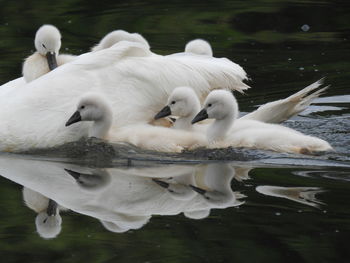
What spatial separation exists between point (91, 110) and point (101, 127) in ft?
0.57

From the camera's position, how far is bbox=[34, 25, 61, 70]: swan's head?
9.09 m

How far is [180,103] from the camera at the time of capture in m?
8.42

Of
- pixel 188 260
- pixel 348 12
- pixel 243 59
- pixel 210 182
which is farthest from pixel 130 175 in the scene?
pixel 348 12

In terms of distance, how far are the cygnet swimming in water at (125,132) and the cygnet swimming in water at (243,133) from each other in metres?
0.16

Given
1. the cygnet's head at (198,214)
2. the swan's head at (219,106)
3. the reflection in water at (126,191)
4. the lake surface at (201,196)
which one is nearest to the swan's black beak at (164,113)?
the swan's head at (219,106)

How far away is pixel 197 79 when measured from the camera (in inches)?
343

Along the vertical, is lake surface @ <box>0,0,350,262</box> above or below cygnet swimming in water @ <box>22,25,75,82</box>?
below

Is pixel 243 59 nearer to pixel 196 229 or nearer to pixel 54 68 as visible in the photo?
pixel 54 68

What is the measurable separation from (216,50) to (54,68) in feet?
12.8

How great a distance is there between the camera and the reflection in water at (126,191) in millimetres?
6613

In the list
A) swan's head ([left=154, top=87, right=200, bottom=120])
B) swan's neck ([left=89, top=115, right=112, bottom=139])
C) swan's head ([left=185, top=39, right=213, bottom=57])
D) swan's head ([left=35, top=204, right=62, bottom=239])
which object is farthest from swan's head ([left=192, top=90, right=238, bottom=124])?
swan's head ([left=35, top=204, right=62, bottom=239])

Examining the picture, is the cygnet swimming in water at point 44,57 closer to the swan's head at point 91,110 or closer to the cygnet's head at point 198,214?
the swan's head at point 91,110

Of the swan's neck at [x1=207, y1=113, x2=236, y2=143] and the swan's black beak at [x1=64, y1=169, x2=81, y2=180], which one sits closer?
the swan's black beak at [x1=64, y1=169, x2=81, y2=180]

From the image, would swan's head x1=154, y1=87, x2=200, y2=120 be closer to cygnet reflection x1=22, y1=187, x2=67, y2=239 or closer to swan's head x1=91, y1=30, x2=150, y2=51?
swan's head x1=91, y1=30, x2=150, y2=51
